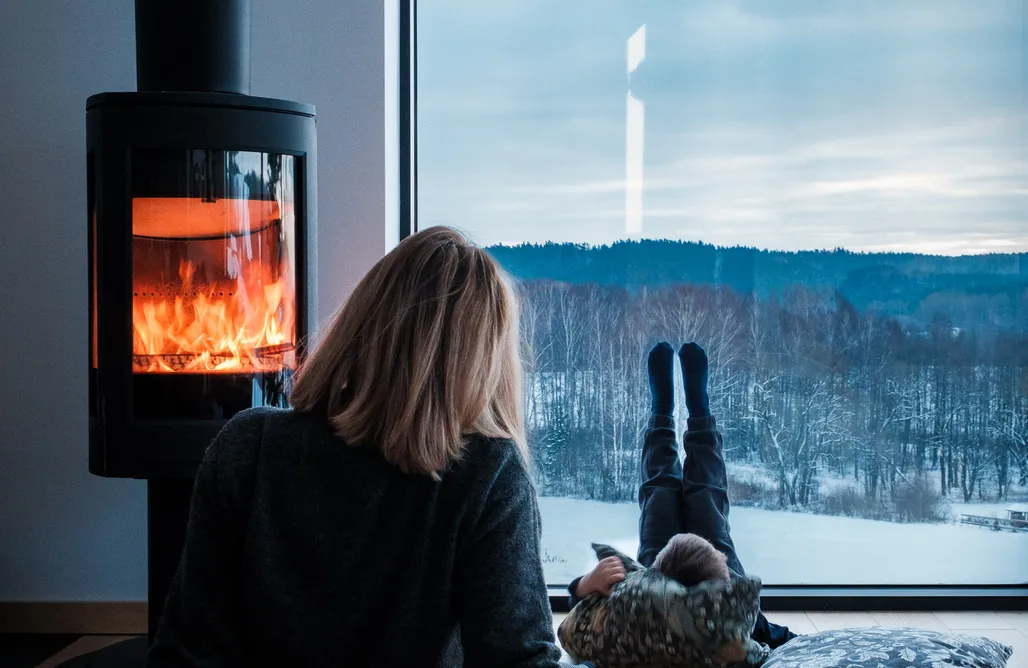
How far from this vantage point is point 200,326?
7.10 ft

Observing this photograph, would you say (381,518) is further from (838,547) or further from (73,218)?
(838,547)

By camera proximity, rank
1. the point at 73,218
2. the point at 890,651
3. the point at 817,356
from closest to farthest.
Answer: the point at 890,651
the point at 73,218
the point at 817,356

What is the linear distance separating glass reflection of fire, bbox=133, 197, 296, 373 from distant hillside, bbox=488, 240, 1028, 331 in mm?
1030

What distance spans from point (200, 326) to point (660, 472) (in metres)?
1.34

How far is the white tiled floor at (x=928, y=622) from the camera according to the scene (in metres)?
2.85

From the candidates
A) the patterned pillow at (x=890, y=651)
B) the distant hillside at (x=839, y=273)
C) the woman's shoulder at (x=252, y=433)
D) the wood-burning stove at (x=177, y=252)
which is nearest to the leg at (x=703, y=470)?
the distant hillside at (x=839, y=273)

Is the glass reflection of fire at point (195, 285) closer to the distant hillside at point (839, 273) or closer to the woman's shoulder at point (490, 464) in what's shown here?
the distant hillside at point (839, 273)

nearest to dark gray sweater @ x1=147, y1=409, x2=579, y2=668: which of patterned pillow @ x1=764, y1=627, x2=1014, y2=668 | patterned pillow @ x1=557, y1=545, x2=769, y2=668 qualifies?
patterned pillow @ x1=557, y1=545, x2=769, y2=668

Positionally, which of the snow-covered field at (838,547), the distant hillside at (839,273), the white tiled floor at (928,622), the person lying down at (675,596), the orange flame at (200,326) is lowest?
the white tiled floor at (928,622)

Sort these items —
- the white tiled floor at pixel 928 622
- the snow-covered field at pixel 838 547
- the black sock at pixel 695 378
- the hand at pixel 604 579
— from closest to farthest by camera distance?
the hand at pixel 604 579
the white tiled floor at pixel 928 622
the black sock at pixel 695 378
the snow-covered field at pixel 838 547

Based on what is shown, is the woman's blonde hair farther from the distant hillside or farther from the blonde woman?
the distant hillside

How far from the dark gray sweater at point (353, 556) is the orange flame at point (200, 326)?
1.02 metres

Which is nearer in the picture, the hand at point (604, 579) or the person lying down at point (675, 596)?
the person lying down at point (675, 596)

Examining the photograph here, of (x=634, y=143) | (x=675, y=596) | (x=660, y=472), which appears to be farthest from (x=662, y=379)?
(x=675, y=596)
